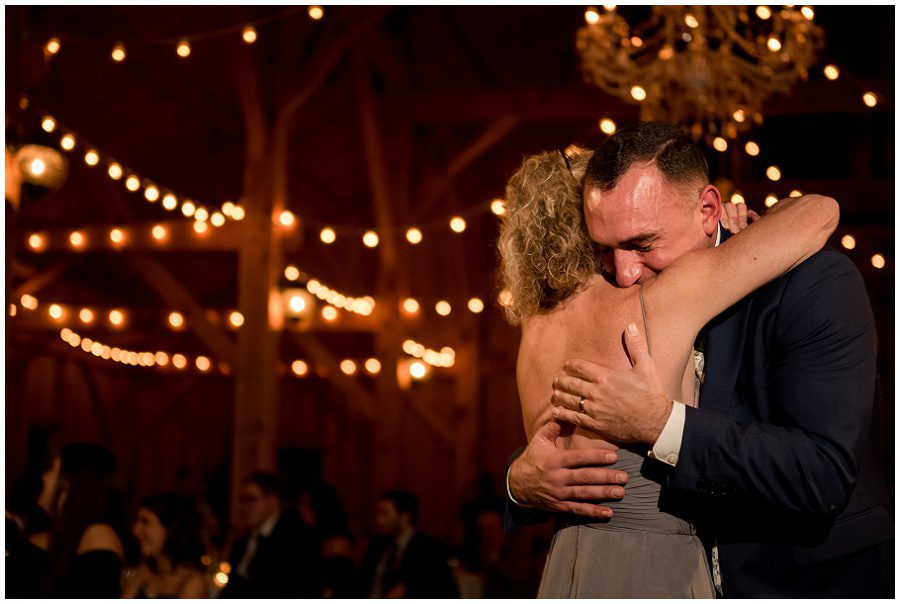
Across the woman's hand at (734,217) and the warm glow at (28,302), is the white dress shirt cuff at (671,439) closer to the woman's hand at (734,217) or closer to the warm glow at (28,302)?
the woman's hand at (734,217)

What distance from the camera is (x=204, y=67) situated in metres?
9.35

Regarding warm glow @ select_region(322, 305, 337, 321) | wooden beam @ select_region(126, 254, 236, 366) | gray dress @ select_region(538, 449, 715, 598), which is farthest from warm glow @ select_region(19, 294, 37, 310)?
gray dress @ select_region(538, 449, 715, 598)

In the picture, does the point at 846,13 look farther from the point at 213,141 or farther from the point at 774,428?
the point at 774,428

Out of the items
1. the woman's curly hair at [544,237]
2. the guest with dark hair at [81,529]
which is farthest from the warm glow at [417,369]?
the woman's curly hair at [544,237]

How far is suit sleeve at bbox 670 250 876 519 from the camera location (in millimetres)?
1576

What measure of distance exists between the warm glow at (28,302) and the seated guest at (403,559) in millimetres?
5898

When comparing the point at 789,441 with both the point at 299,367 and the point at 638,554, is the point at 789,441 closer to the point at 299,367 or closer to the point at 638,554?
the point at 638,554

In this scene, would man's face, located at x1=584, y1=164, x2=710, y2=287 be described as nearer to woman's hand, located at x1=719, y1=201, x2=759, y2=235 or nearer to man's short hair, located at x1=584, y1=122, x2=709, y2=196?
man's short hair, located at x1=584, y1=122, x2=709, y2=196

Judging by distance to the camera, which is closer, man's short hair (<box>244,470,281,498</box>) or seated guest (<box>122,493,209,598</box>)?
seated guest (<box>122,493,209,598</box>)

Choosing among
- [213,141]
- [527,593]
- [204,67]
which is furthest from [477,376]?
[527,593]

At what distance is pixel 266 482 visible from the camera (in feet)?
17.2

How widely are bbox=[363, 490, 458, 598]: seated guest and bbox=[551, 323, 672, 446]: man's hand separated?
3.96m

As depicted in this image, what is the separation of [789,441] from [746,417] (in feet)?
0.54

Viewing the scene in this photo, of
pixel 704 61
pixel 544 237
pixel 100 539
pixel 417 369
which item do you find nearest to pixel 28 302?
pixel 417 369
